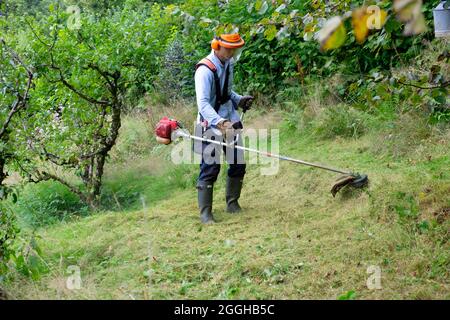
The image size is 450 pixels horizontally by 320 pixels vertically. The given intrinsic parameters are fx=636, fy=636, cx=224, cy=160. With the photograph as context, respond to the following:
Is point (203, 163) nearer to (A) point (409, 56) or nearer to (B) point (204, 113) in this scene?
(B) point (204, 113)

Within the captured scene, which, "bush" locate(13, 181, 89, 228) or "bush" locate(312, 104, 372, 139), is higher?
"bush" locate(312, 104, 372, 139)

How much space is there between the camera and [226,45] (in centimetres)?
617

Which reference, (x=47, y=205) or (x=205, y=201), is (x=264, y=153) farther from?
(x=47, y=205)

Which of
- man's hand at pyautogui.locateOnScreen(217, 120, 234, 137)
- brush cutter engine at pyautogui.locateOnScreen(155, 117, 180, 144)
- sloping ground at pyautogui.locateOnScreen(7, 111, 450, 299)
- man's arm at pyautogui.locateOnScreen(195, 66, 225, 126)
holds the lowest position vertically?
sloping ground at pyautogui.locateOnScreen(7, 111, 450, 299)

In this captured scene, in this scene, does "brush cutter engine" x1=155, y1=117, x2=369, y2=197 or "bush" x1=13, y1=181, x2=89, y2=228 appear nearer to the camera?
"brush cutter engine" x1=155, y1=117, x2=369, y2=197

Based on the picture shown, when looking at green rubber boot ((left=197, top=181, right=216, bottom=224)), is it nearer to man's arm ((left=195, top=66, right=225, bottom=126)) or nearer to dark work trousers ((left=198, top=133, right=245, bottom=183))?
dark work trousers ((left=198, top=133, right=245, bottom=183))

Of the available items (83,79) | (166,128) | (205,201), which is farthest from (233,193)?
(83,79)

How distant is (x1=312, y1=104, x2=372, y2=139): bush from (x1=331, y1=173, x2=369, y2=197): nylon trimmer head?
207 centimetres

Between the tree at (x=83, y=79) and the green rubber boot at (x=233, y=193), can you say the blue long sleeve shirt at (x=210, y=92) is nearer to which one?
the green rubber boot at (x=233, y=193)

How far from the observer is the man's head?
6168 mm

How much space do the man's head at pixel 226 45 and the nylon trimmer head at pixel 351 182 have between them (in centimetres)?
167

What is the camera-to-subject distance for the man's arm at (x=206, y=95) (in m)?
6.07

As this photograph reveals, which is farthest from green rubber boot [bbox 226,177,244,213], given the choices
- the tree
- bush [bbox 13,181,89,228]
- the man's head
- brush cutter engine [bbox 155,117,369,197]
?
bush [bbox 13,181,89,228]
